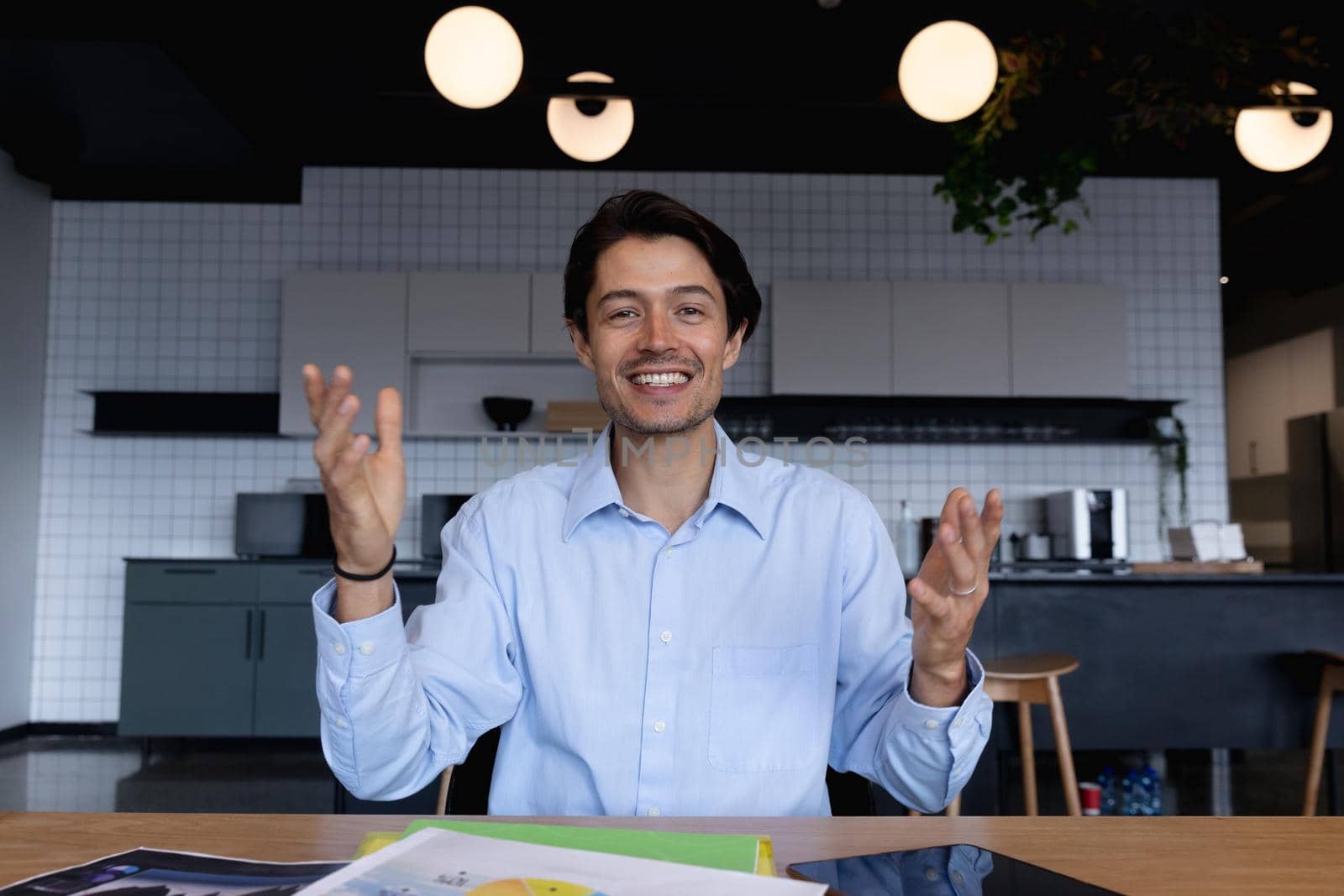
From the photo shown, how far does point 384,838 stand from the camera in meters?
0.77

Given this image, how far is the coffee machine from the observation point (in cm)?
486

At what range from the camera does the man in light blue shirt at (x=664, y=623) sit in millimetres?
1185

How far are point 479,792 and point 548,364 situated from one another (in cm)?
411

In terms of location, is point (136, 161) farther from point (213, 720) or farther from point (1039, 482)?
point (1039, 482)

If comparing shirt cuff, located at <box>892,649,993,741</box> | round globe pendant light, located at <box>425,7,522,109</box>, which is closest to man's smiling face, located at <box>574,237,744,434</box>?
shirt cuff, located at <box>892,649,993,741</box>

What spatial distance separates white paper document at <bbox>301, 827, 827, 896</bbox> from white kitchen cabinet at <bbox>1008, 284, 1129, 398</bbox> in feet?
15.3

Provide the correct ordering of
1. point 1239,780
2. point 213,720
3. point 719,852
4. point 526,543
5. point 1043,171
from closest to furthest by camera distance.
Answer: point 719,852, point 526,543, point 1043,171, point 1239,780, point 213,720

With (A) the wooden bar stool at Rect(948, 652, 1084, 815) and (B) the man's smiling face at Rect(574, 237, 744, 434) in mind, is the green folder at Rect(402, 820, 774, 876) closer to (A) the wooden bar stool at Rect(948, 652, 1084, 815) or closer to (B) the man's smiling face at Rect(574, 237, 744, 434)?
(B) the man's smiling face at Rect(574, 237, 744, 434)

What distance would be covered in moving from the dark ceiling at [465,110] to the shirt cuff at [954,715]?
8.08 ft

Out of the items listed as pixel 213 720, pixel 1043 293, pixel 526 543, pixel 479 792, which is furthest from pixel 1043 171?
pixel 213 720

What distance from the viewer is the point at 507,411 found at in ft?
16.4

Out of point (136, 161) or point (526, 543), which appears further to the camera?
point (136, 161)

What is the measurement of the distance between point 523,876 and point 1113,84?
9.32 feet

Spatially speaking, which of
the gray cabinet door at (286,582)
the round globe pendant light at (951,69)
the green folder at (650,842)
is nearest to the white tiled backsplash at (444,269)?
the gray cabinet door at (286,582)
